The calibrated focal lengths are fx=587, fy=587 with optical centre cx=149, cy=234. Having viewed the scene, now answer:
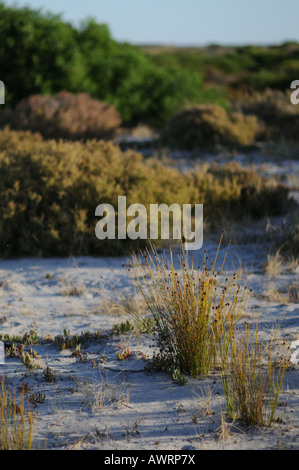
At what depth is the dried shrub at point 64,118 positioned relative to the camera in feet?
48.7

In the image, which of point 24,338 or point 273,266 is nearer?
point 24,338

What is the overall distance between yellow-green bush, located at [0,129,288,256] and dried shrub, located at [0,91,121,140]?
17.0 ft

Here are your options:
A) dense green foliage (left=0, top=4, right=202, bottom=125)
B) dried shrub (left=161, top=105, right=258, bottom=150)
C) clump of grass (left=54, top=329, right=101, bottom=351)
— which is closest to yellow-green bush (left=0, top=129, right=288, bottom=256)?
clump of grass (left=54, top=329, right=101, bottom=351)

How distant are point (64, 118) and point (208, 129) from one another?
3.71 m

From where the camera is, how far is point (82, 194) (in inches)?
342

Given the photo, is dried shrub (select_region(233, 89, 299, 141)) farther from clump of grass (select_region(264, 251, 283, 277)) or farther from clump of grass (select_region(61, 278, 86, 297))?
clump of grass (select_region(61, 278, 86, 297))

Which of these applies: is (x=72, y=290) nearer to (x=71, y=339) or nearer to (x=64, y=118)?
(x=71, y=339)

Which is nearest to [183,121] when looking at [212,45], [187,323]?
[187,323]

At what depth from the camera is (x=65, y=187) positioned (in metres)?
8.69

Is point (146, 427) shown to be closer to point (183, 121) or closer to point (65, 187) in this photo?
point (65, 187)

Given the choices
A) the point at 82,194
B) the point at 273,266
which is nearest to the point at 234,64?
the point at 82,194

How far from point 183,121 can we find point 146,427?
41.2 ft

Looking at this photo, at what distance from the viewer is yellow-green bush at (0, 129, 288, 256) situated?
845cm

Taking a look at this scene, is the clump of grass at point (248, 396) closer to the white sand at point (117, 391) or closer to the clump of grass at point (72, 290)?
the white sand at point (117, 391)
